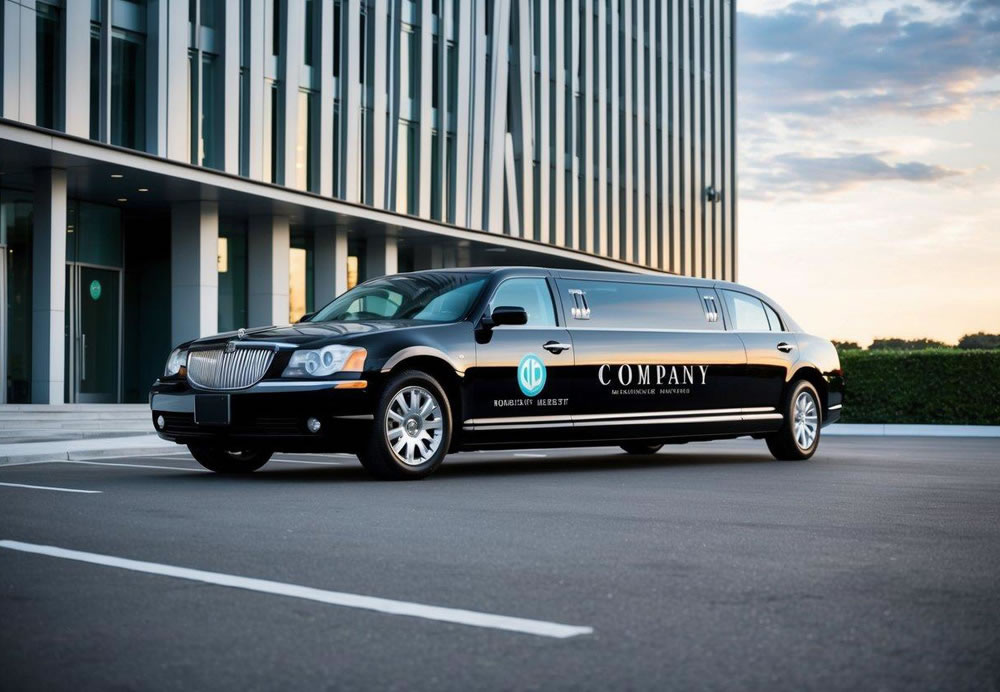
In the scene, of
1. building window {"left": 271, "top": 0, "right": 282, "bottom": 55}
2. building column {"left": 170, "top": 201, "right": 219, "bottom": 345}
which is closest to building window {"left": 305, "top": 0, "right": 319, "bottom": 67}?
building window {"left": 271, "top": 0, "right": 282, "bottom": 55}

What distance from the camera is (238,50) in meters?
27.2

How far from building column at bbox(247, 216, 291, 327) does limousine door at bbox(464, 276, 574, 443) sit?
18.3 metres

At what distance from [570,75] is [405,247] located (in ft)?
34.4

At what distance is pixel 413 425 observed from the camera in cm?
1080

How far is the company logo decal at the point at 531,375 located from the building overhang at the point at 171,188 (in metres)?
11.9

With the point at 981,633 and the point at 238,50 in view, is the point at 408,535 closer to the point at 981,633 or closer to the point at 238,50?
the point at 981,633

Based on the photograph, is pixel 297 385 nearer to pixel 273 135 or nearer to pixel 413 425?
pixel 413 425

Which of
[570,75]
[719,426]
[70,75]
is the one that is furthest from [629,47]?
[719,426]

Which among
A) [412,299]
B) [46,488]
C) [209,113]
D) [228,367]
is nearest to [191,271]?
[209,113]

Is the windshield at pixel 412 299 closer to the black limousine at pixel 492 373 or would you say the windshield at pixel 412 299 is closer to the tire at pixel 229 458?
the black limousine at pixel 492 373

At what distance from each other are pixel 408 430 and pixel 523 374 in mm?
1279

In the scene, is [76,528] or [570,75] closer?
[76,528]

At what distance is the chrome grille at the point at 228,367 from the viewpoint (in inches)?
419

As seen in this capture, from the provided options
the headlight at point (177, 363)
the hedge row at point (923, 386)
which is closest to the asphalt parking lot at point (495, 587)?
the headlight at point (177, 363)
